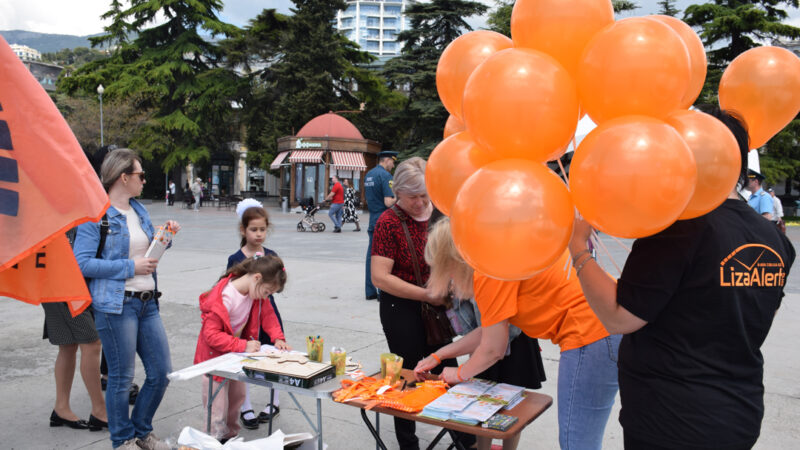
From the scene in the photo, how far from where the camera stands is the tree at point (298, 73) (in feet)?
111

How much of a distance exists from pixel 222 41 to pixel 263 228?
35.9 metres

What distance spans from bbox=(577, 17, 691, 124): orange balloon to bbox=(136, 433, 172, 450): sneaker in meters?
3.33

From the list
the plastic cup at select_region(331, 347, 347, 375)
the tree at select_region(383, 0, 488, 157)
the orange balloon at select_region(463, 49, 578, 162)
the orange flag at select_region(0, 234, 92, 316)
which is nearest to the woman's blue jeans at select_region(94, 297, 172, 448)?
the plastic cup at select_region(331, 347, 347, 375)

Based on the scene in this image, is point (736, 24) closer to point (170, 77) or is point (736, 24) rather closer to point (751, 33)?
point (751, 33)

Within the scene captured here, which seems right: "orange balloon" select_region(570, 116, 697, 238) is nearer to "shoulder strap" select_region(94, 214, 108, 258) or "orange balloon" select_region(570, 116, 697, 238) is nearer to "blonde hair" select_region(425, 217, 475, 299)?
"blonde hair" select_region(425, 217, 475, 299)

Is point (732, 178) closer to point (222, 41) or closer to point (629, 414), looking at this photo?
point (629, 414)

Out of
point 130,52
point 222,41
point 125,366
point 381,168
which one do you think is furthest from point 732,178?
point 130,52

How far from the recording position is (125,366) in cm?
344

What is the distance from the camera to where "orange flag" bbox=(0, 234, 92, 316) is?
2102 millimetres

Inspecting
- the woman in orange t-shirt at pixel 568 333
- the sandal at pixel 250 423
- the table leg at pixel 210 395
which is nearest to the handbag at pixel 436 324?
the woman in orange t-shirt at pixel 568 333

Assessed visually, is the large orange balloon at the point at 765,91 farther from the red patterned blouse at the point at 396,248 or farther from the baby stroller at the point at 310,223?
the baby stroller at the point at 310,223

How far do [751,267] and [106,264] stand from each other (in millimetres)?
3278

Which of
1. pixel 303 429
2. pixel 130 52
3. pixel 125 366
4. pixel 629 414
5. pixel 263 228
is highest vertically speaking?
pixel 130 52

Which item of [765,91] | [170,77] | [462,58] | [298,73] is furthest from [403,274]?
[170,77]
